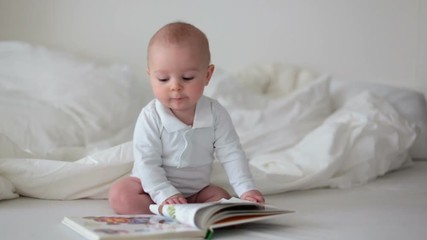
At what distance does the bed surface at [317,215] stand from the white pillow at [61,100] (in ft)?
1.67

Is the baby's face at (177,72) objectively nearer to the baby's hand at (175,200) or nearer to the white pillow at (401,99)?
the baby's hand at (175,200)

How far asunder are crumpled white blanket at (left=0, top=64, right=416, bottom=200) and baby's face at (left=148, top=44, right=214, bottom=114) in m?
0.30

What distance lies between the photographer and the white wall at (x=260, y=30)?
2.73 meters

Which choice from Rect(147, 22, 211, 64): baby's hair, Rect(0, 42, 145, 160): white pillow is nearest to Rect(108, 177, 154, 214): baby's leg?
Rect(147, 22, 211, 64): baby's hair

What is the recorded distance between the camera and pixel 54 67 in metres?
2.36

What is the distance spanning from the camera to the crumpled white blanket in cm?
160

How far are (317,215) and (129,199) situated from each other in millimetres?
433

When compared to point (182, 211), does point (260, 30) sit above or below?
above

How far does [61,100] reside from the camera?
227 centimetres

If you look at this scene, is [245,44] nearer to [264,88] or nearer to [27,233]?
[264,88]

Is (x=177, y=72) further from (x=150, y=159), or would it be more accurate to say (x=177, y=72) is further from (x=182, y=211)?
(x=182, y=211)

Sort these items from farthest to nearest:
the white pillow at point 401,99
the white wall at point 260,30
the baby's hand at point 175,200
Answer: the white wall at point 260,30, the white pillow at point 401,99, the baby's hand at point 175,200

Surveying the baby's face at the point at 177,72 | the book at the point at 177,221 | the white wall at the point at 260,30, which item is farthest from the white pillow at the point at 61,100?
the book at the point at 177,221

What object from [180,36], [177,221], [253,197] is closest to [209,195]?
[253,197]
